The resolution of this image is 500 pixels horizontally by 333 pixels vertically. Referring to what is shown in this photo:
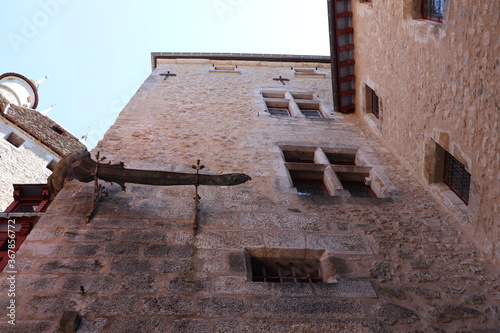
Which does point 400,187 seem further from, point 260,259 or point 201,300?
point 201,300

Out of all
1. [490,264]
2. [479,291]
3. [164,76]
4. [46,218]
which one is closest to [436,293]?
[479,291]

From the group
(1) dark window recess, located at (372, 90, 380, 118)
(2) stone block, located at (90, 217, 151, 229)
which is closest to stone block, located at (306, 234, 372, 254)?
(2) stone block, located at (90, 217, 151, 229)

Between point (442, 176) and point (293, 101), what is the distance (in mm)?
4171

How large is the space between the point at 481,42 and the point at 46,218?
14.1 ft

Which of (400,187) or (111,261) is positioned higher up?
(111,261)

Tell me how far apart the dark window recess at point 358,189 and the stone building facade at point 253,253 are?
0.09 ft

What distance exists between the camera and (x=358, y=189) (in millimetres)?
5430

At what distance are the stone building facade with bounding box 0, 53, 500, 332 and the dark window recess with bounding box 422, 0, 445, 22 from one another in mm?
1912

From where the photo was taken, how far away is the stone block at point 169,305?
111 inches

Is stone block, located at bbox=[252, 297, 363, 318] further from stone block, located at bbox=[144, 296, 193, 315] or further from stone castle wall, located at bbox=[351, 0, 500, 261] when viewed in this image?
stone castle wall, located at bbox=[351, 0, 500, 261]

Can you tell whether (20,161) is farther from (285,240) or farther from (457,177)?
(457,177)

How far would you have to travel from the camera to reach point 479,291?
10.9 feet

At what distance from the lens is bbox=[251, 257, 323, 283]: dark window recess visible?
3502mm

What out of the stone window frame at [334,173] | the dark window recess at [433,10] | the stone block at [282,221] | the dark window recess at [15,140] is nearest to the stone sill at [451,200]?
the stone window frame at [334,173]
